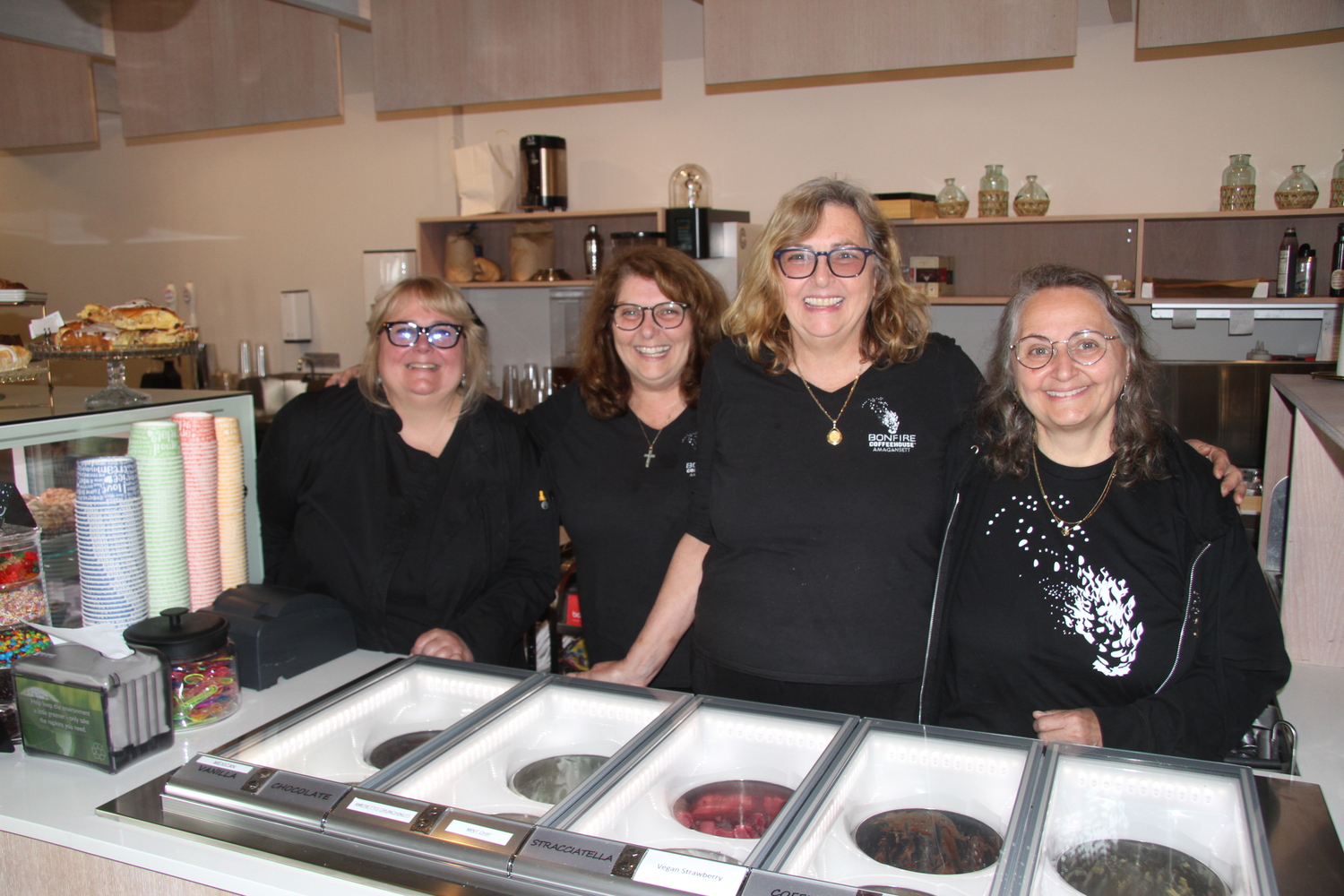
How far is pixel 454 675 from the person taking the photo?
1.56m

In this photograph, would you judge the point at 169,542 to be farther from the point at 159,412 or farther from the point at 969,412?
the point at 969,412

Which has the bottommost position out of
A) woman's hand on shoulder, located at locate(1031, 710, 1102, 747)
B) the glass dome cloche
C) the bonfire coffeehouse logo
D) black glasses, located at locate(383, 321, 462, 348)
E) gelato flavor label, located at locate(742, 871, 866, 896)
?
woman's hand on shoulder, located at locate(1031, 710, 1102, 747)

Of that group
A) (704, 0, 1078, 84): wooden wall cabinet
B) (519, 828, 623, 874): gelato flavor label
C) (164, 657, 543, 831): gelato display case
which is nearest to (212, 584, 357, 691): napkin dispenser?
(164, 657, 543, 831): gelato display case

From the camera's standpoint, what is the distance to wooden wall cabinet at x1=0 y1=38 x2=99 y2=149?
2562 mm

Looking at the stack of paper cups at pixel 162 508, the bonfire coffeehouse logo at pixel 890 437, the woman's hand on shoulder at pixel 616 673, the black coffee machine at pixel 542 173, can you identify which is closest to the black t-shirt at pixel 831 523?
the bonfire coffeehouse logo at pixel 890 437

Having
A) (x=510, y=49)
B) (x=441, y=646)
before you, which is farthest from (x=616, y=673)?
(x=510, y=49)

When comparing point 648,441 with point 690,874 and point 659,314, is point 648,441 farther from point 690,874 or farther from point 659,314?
point 690,874

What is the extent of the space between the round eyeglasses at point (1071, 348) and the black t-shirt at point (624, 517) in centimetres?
78

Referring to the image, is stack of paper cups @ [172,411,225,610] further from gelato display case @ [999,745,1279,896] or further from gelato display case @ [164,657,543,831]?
gelato display case @ [999,745,1279,896]

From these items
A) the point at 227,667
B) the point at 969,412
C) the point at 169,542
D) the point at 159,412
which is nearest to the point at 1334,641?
the point at 969,412

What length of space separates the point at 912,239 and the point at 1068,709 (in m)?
3.44

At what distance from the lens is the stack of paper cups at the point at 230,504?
1.88 m

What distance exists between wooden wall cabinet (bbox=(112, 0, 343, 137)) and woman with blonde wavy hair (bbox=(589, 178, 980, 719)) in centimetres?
134

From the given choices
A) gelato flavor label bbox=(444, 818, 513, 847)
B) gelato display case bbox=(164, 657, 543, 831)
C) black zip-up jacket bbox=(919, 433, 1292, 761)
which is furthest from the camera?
black zip-up jacket bbox=(919, 433, 1292, 761)
